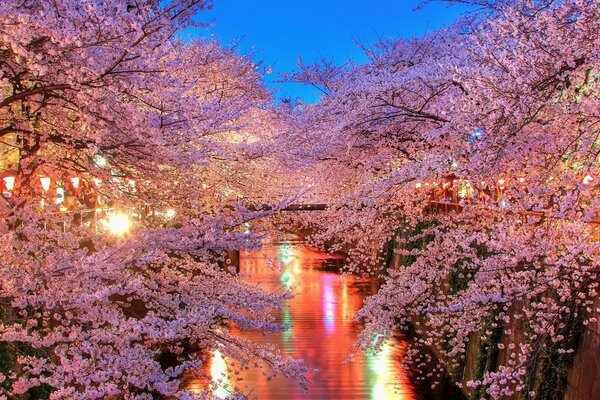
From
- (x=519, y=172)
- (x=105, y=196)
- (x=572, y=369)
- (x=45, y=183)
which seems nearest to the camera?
(x=105, y=196)

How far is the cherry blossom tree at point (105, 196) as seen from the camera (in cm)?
417

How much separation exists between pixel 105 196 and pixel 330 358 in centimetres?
852

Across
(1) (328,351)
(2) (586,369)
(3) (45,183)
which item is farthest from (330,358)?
(2) (586,369)

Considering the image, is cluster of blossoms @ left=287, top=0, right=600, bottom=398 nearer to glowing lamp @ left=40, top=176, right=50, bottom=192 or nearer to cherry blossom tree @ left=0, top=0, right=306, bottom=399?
cherry blossom tree @ left=0, top=0, right=306, bottom=399

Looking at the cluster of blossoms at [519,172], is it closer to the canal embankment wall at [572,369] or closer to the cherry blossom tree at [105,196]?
the canal embankment wall at [572,369]

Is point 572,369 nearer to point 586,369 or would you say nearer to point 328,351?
point 586,369

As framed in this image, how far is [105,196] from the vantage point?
6.06 metres

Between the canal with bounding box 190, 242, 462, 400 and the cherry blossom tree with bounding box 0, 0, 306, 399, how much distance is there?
52.9 inches

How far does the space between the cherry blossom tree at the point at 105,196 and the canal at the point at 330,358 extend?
1.34m

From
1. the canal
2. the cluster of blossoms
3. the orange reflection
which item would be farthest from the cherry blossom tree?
the cluster of blossoms

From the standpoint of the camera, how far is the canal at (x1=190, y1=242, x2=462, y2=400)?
1091 centimetres

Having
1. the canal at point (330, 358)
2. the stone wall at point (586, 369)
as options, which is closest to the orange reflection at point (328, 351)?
the canal at point (330, 358)

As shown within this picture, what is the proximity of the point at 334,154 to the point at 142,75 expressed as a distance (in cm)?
1049

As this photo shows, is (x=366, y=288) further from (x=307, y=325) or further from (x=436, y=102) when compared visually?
(x=436, y=102)
